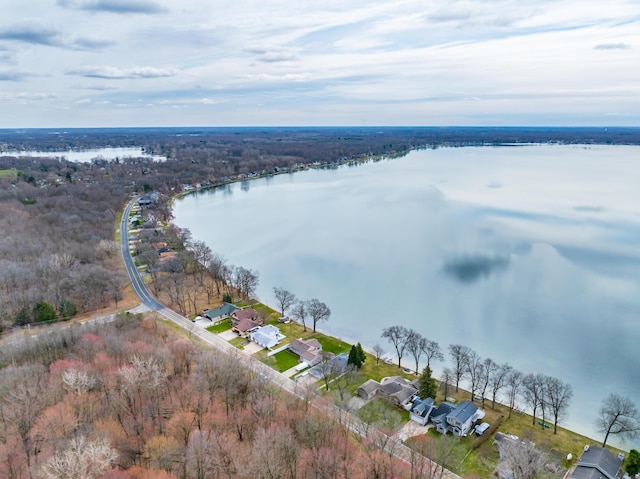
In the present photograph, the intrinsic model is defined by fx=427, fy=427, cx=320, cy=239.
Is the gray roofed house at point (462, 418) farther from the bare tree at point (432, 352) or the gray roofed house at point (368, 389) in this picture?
the bare tree at point (432, 352)

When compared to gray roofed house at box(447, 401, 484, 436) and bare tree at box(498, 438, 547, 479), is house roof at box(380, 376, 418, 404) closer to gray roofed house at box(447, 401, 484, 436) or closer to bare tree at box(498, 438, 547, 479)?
gray roofed house at box(447, 401, 484, 436)

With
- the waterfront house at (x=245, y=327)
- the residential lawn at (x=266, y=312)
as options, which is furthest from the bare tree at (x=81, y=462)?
the residential lawn at (x=266, y=312)

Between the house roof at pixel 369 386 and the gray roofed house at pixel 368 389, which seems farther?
the house roof at pixel 369 386

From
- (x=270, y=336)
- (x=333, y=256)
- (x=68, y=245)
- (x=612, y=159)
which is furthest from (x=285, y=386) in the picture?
(x=612, y=159)

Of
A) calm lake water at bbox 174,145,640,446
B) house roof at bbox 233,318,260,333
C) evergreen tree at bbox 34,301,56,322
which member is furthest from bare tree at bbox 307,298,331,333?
evergreen tree at bbox 34,301,56,322

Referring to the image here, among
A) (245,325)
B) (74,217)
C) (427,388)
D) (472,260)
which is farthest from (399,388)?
(74,217)
